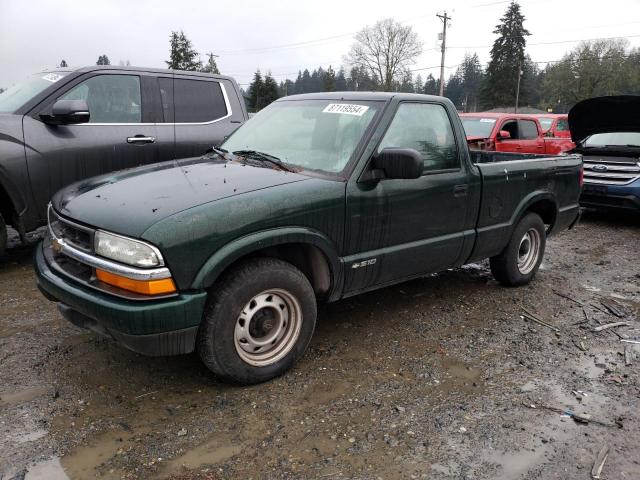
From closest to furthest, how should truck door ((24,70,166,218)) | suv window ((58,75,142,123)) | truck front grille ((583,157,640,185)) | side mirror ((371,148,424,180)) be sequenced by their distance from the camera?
side mirror ((371,148,424,180)) < truck door ((24,70,166,218)) < suv window ((58,75,142,123)) < truck front grille ((583,157,640,185))

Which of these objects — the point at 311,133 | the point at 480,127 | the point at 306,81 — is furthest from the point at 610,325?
the point at 306,81

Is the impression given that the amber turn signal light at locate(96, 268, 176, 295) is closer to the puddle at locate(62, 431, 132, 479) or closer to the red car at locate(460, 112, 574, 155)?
the puddle at locate(62, 431, 132, 479)

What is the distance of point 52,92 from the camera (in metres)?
5.11

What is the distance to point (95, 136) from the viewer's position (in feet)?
17.4

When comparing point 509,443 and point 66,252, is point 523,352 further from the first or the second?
point 66,252

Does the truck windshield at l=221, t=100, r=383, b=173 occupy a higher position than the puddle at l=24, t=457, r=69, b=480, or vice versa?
the truck windshield at l=221, t=100, r=383, b=173

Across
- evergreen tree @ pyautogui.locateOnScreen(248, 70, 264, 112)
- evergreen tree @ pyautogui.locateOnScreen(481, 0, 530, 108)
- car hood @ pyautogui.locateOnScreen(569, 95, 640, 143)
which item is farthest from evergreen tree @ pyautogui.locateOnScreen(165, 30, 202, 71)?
car hood @ pyautogui.locateOnScreen(569, 95, 640, 143)

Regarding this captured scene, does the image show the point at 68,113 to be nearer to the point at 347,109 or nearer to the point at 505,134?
the point at 347,109

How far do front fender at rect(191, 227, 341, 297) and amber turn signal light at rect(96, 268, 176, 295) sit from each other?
5.1 inches

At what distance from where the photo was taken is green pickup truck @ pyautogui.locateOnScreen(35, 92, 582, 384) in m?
2.75

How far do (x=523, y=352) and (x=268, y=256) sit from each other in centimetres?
206

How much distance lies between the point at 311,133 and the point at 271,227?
110cm

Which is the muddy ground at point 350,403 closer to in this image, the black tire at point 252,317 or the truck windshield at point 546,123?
the black tire at point 252,317

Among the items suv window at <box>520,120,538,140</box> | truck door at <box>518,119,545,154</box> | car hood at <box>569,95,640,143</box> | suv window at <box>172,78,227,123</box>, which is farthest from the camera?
suv window at <box>520,120,538,140</box>
